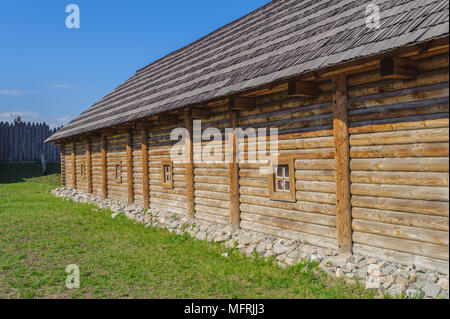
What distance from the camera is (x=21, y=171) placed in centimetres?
2189

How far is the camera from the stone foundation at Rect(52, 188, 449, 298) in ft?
14.1

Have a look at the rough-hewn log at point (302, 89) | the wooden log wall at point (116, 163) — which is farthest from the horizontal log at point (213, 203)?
the wooden log wall at point (116, 163)

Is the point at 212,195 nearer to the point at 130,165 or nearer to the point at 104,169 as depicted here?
the point at 130,165

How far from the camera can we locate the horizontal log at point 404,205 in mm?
4371

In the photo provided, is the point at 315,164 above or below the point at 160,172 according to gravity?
above

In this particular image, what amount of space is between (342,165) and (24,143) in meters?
23.7

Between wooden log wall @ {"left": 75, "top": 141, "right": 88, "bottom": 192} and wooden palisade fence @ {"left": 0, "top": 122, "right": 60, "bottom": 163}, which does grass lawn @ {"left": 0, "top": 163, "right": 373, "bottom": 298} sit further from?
wooden palisade fence @ {"left": 0, "top": 122, "right": 60, "bottom": 163}

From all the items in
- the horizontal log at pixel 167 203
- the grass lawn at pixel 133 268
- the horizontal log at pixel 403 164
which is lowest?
the grass lawn at pixel 133 268

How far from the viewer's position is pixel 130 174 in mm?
11750

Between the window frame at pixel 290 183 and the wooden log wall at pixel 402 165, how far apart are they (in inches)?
44.8

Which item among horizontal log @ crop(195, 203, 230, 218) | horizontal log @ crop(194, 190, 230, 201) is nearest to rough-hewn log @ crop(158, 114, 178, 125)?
horizontal log @ crop(194, 190, 230, 201)

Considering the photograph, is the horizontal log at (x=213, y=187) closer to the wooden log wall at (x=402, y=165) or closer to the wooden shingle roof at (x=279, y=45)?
the wooden shingle roof at (x=279, y=45)

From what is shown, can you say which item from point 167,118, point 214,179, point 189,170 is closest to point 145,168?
point 167,118

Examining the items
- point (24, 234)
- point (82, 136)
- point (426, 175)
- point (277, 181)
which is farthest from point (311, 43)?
point (82, 136)
